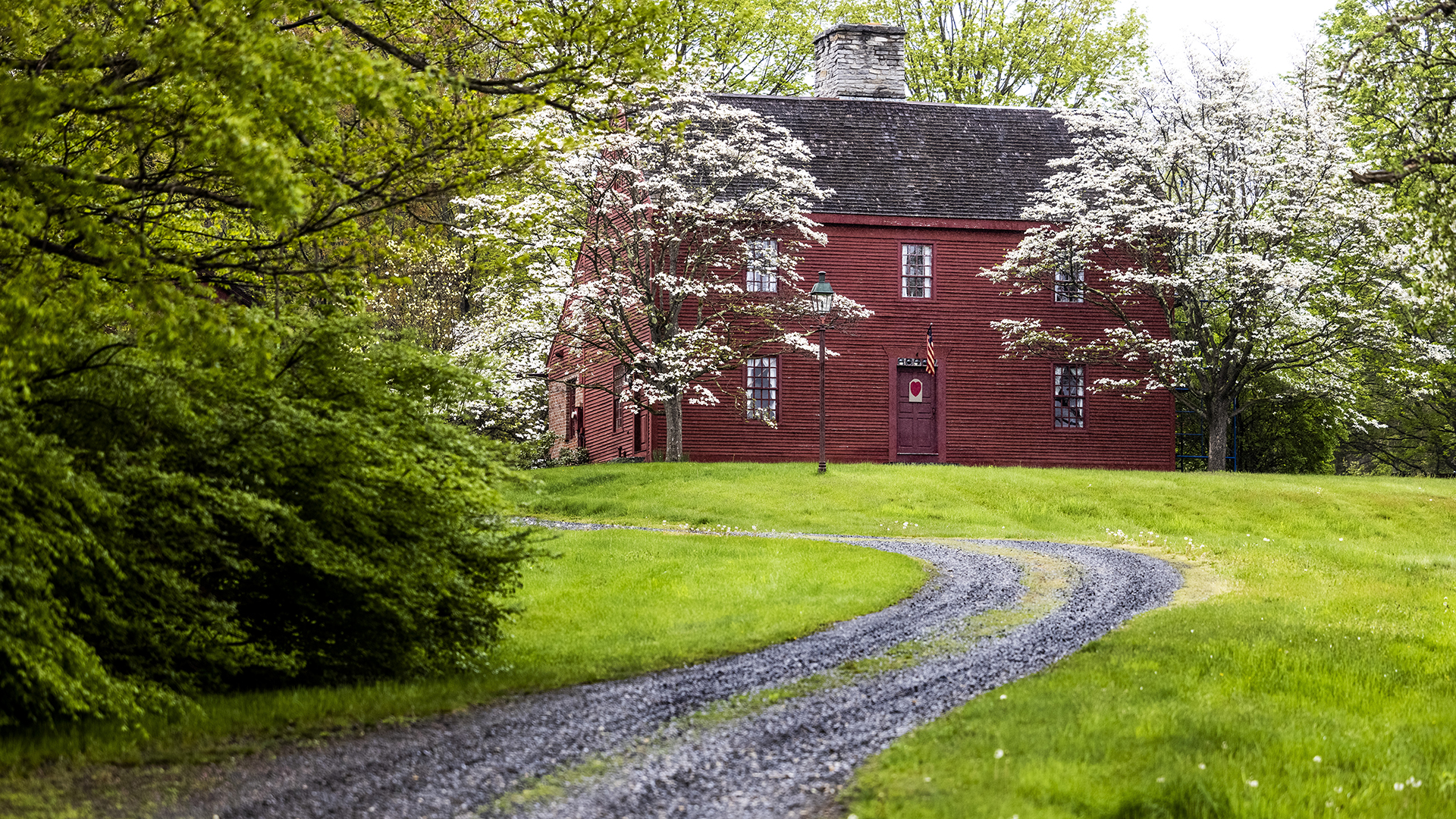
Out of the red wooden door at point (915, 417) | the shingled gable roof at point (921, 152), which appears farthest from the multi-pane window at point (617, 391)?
the red wooden door at point (915, 417)

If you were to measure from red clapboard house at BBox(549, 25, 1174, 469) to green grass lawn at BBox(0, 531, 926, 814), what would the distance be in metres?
11.7

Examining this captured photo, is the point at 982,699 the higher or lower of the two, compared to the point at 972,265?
lower

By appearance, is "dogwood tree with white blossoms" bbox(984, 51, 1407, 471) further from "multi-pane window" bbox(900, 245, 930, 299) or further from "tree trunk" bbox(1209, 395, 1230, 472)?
"multi-pane window" bbox(900, 245, 930, 299)

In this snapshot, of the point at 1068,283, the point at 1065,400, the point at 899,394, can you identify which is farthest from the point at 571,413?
the point at 1068,283

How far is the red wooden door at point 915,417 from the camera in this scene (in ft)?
104

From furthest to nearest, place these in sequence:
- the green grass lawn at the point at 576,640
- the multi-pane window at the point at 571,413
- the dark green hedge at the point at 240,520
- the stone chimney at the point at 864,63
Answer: the multi-pane window at the point at 571,413 < the stone chimney at the point at 864,63 < the dark green hedge at the point at 240,520 < the green grass lawn at the point at 576,640

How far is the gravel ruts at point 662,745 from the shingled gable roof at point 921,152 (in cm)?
2050

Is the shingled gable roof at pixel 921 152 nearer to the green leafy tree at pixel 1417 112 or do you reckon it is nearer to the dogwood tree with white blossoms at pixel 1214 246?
the dogwood tree with white blossoms at pixel 1214 246

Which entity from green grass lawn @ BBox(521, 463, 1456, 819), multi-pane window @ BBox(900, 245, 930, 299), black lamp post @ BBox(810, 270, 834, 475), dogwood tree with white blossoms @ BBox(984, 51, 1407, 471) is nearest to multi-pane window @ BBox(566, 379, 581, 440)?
multi-pane window @ BBox(900, 245, 930, 299)

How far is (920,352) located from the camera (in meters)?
31.5

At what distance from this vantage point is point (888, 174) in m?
32.0

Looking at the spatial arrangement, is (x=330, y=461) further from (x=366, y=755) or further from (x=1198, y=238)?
(x=1198, y=238)

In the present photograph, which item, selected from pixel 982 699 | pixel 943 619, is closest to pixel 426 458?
pixel 982 699

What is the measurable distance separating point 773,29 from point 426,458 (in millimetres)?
35432
